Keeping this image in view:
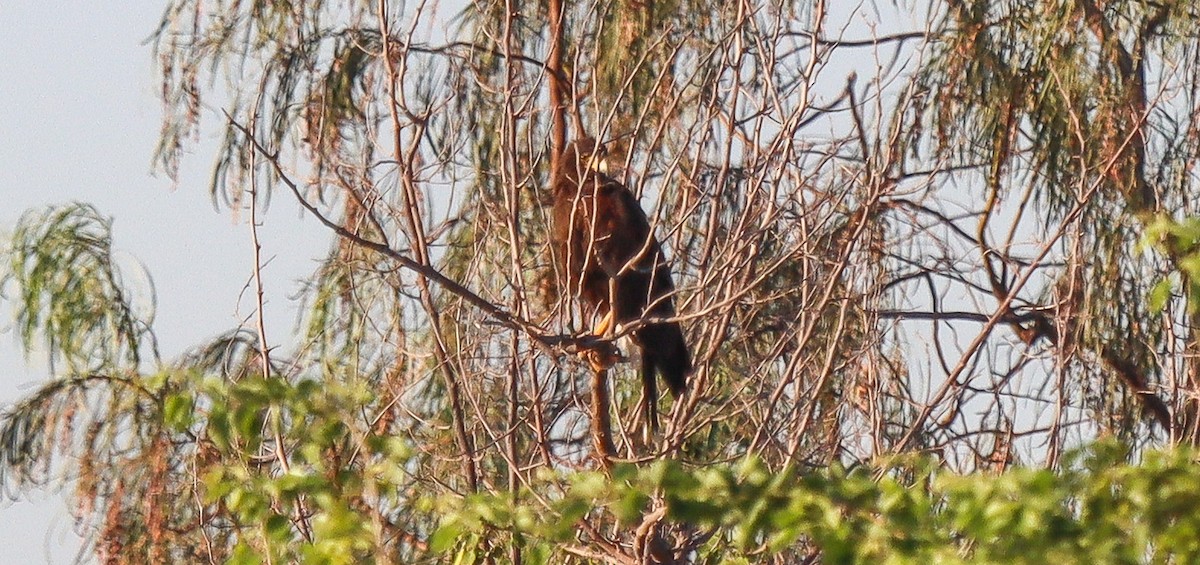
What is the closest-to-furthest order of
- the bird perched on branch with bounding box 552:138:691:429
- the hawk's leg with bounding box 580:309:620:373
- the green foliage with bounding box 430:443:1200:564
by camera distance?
the green foliage with bounding box 430:443:1200:564 → the hawk's leg with bounding box 580:309:620:373 → the bird perched on branch with bounding box 552:138:691:429

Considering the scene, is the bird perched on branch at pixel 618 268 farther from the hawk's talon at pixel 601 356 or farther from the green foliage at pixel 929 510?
the green foliage at pixel 929 510

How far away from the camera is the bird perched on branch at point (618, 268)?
3504 mm

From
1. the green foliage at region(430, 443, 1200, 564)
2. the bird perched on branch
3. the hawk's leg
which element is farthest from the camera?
the bird perched on branch

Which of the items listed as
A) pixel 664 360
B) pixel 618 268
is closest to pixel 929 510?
pixel 664 360

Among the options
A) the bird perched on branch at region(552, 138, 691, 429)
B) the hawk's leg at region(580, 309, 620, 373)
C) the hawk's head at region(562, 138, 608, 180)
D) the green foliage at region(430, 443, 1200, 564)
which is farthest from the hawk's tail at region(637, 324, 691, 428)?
the green foliage at region(430, 443, 1200, 564)

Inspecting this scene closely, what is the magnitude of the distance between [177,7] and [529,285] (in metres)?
1.15

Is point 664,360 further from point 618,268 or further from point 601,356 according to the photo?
point 618,268

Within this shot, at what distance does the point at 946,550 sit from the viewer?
1706mm

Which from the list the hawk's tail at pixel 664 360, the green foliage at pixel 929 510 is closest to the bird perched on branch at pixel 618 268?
the hawk's tail at pixel 664 360

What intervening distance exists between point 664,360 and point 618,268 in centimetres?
48

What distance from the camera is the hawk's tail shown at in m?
3.51

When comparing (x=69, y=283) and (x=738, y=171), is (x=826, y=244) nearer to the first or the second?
(x=738, y=171)

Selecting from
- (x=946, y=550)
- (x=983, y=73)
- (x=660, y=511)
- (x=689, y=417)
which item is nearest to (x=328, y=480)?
(x=946, y=550)

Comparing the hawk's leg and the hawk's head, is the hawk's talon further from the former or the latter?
the hawk's head
